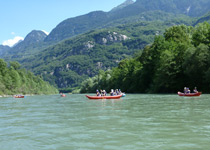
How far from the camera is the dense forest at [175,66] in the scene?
67.9m

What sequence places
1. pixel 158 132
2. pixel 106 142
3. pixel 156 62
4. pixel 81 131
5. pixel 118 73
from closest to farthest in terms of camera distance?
pixel 106 142 < pixel 158 132 < pixel 81 131 < pixel 156 62 < pixel 118 73

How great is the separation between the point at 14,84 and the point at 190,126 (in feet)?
413

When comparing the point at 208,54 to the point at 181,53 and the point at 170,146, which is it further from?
the point at 170,146

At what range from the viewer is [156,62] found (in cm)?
8788

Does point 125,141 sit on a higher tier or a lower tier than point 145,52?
lower

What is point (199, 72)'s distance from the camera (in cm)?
6869

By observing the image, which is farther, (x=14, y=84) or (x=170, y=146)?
(x=14, y=84)

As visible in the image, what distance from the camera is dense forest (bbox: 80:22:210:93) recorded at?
67875mm

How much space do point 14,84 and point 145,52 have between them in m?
66.0

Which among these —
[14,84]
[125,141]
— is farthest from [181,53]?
[14,84]

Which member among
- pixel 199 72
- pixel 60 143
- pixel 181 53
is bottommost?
pixel 60 143

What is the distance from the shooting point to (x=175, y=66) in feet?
250

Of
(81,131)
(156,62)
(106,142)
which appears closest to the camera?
(106,142)

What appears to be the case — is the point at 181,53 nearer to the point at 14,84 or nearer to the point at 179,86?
the point at 179,86
